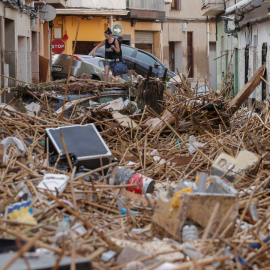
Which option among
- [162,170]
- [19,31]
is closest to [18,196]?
[162,170]

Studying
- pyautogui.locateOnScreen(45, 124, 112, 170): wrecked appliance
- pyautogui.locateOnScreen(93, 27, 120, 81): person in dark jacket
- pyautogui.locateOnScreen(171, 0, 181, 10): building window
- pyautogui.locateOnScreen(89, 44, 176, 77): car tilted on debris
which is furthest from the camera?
pyautogui.locateOnScreen(171, 0, 181, 10): building window

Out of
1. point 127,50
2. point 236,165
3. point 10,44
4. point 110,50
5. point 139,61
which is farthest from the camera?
point 127,50

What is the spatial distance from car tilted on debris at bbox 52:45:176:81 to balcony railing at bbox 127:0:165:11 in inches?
469

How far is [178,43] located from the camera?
33.6 metres

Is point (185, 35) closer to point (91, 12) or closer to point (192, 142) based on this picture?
point (91, 12)

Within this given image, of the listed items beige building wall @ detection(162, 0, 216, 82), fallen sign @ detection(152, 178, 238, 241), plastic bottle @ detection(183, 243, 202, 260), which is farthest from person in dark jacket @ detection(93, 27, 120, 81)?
beige building wall @ detection(162, 0, 216, 82)

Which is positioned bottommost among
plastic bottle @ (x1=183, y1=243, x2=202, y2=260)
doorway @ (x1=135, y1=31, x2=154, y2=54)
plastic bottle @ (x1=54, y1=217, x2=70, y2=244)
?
plastic bottle @ (x1=183, y1=243, x2=202, y2=260)

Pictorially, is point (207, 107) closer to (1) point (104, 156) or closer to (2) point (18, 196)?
(1) point (104, 156)

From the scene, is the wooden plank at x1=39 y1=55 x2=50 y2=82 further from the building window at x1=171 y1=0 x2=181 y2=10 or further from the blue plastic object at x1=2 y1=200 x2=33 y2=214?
the building window at x1=171 y1=0 x2=181 y2=10

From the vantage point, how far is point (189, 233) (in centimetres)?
330

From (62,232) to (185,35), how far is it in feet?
103

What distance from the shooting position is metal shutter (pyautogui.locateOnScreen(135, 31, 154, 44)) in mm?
30922

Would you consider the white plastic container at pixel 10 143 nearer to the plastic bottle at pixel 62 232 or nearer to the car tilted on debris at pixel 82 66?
the plastic bottle at pixel 62 232

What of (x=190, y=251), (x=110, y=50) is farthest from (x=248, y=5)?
(x=190, y=251)
